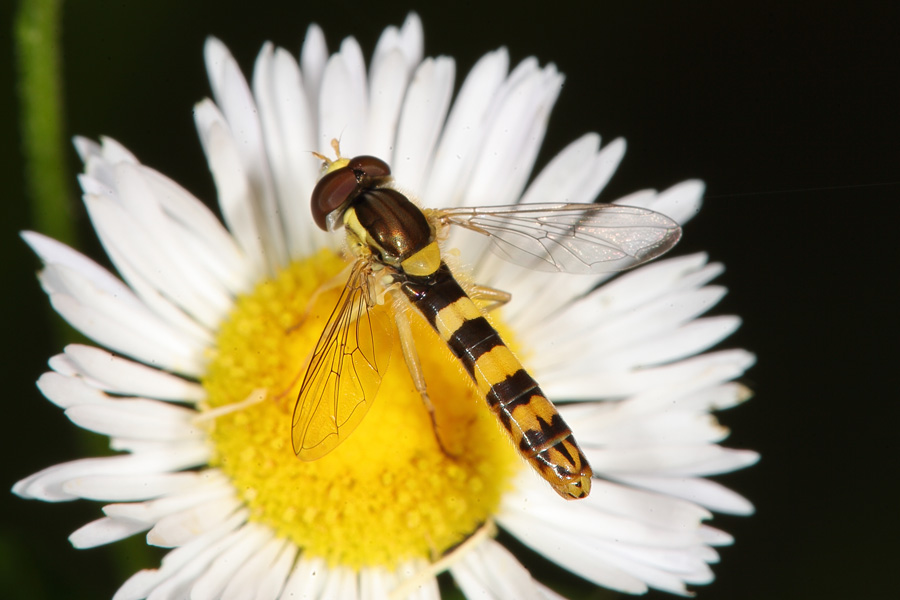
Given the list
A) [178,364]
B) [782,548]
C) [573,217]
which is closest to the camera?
[178,364]

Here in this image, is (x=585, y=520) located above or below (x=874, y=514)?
above

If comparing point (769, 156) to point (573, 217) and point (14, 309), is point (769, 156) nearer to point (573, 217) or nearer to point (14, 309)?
point (573, 217)

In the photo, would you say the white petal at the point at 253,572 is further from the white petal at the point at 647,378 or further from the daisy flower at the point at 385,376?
the white petal at the point at 647,378

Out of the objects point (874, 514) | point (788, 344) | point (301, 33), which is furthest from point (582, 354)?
point (301, 33)

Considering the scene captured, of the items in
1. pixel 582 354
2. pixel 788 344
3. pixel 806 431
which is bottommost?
pixel 806 431

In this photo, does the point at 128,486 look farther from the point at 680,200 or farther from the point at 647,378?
the point at 680,200

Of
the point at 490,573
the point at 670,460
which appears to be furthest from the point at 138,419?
the point at 670,460

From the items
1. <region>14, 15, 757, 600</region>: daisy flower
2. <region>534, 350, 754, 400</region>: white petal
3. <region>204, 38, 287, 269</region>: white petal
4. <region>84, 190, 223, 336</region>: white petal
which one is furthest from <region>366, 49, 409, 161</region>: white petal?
<region>534, 350, 754, 400</region>: white petal

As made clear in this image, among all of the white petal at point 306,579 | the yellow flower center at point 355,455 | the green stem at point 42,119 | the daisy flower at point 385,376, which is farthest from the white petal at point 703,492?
the green stem at point 42,119
